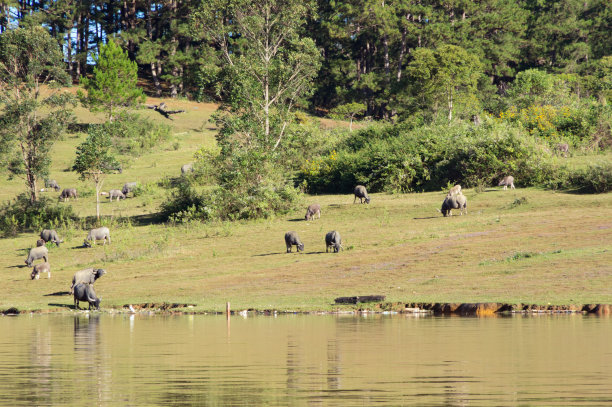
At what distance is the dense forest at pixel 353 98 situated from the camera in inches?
2237

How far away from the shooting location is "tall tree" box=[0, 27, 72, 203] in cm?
5650

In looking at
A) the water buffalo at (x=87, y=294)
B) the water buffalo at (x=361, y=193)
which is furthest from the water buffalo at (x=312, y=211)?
the water buffalo at (x=87, y=294)

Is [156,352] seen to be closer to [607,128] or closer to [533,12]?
[607,128]

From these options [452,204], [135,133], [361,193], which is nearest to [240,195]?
[361,193]

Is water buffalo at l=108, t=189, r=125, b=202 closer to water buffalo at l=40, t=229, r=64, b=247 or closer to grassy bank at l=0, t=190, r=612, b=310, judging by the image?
grassy bank at l=0, t=190, r=612, b=310

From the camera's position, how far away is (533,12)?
129 m

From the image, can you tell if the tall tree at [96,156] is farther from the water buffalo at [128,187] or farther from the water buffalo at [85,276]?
the water buffalo at [85,276]

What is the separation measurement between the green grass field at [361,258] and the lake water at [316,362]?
5.31 m

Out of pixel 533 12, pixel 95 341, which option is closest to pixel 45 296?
pixel 95 341

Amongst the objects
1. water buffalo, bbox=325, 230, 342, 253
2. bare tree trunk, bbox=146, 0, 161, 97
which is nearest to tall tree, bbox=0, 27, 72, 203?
water buffalo, bbox=325, 230, 342, 253

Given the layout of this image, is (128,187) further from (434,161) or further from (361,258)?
(361,258)

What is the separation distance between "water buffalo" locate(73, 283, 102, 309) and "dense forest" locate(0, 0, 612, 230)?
73.5 ft

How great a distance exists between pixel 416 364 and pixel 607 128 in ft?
186

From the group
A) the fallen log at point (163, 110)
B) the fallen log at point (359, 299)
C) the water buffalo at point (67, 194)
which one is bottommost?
the fallen log at point (359, 299)
